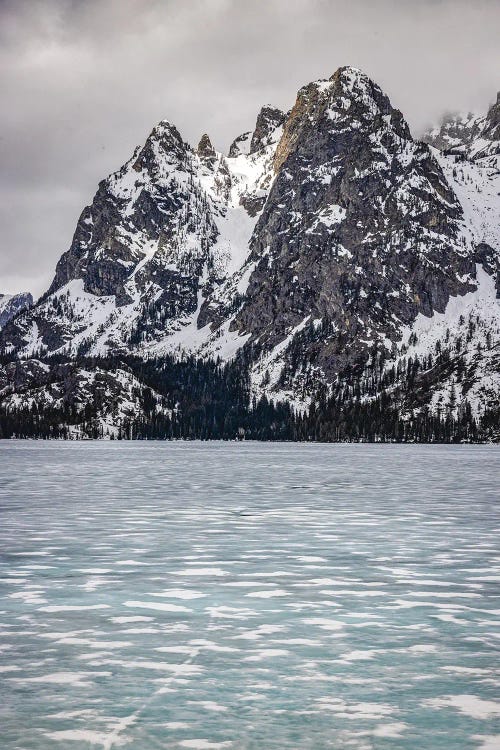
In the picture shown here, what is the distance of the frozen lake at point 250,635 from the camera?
15.8 metres

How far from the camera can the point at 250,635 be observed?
22625 millimetres

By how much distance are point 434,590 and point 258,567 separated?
7556 mm

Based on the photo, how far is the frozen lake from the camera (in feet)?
51.8

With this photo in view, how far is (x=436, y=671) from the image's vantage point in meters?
19.3

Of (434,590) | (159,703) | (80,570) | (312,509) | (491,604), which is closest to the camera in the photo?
(159,703)

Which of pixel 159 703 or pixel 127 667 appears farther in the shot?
pixel 127 667

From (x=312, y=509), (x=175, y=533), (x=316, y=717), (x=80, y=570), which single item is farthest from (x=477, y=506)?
(x=316, y=717)

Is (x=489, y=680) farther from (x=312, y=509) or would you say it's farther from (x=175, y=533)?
(x=312, y=509)

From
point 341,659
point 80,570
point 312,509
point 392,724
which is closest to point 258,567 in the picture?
point 80,570

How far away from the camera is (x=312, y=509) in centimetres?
6081

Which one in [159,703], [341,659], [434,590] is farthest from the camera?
[434,590]

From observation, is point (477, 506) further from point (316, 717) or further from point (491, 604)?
point (316, 717)

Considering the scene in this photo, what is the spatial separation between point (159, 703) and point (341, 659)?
16.1ft

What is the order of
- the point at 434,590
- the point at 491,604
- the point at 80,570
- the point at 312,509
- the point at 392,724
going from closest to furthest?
the point at 392,724
the point at 491,604
the point at 434,590
the point at 80,570
the point at 312,509
